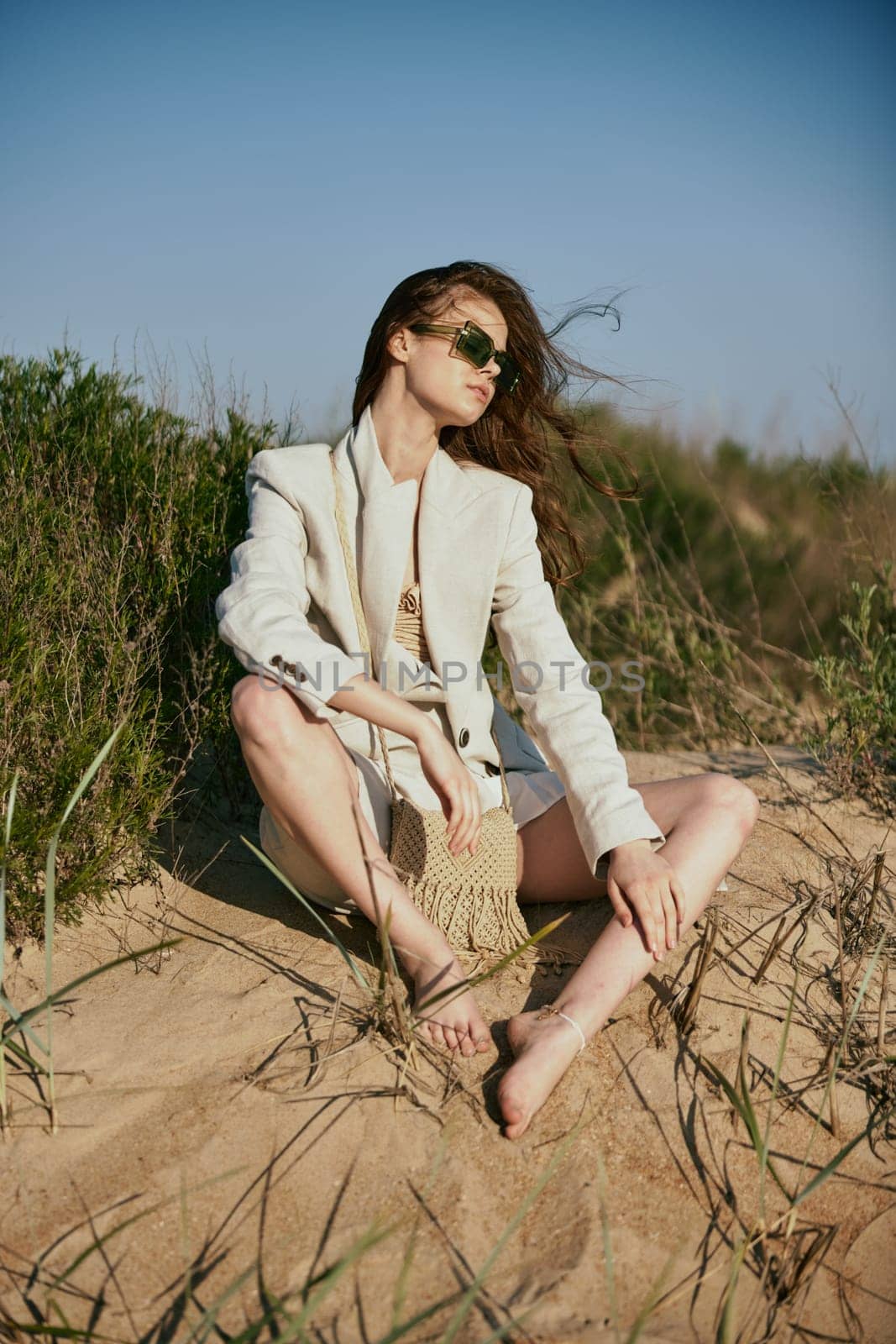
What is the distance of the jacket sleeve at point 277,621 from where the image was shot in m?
2.29

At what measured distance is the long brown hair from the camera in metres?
2.86

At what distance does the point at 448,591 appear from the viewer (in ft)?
9.29

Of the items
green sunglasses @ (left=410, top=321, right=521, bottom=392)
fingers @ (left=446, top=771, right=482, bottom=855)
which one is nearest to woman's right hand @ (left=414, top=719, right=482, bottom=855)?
fingers @ (left=446, top=771, right=482, bottom=855)

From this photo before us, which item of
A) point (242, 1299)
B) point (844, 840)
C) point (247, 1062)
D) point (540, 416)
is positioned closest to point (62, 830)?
point (247, 1062)

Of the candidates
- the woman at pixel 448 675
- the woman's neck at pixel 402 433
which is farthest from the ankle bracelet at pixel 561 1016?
the woman's neck at pixel 402 433

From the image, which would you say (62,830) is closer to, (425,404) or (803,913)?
(425,404)

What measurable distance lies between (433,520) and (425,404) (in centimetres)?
29

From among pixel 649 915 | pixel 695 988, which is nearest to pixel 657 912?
pixel 649 915

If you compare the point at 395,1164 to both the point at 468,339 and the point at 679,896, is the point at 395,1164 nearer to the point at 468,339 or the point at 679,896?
the point at 679,896

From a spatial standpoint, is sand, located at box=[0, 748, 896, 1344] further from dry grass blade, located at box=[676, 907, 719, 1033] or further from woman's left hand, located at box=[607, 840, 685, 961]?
woman's left hand, located at box=[607, 840, 685, 961]

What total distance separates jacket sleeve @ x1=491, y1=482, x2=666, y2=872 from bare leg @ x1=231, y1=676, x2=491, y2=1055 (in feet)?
1.50

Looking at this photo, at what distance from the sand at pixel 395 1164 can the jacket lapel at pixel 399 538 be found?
821 mm

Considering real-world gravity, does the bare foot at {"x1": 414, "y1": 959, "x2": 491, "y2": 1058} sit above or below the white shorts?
below

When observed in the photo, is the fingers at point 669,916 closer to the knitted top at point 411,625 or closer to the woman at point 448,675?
the woman at point 448,675
